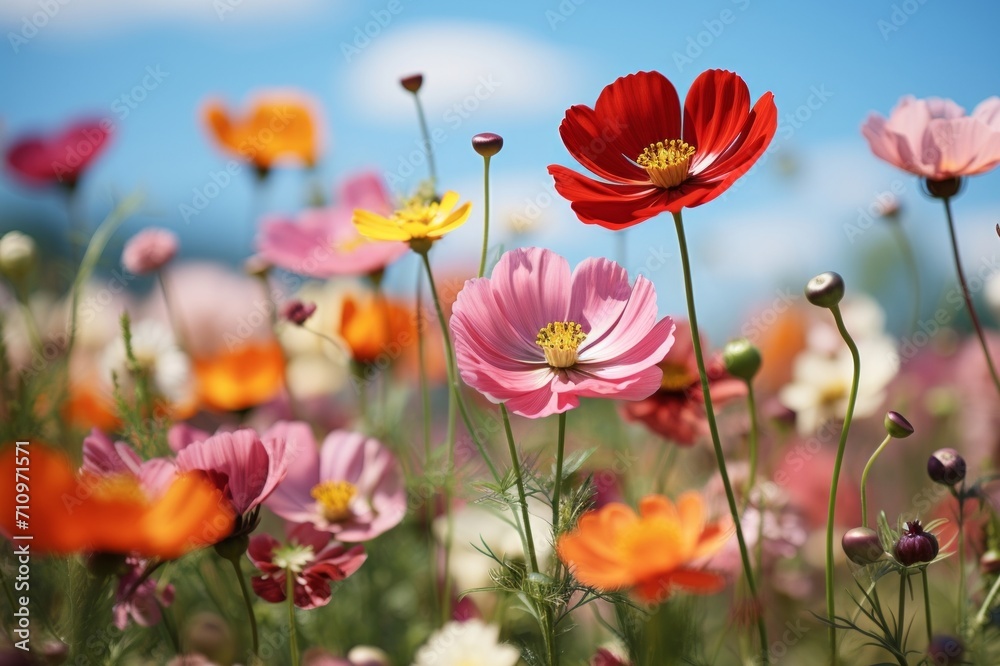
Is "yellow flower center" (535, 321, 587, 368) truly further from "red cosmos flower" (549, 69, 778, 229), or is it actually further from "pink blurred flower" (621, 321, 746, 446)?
"pink blurred flower" (621, 321, 746, 446)

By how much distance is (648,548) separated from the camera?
470mm

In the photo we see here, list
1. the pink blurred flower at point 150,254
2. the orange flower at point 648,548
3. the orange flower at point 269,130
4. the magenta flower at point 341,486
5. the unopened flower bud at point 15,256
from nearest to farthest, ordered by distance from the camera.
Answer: the orange flower at point 648,548
the magenta flower at point 341,486
the unopened flower bud at point 15,256
the pink blurred flower at point 150,254
the orange flower at point 269,130

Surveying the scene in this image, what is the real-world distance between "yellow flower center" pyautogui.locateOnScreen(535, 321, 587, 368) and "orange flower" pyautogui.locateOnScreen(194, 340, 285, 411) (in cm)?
44

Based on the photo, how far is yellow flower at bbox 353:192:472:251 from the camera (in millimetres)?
630

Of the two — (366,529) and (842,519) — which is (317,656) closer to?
(366,529)

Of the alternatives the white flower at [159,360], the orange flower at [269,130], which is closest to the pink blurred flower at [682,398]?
A: the white flower at [159,360]

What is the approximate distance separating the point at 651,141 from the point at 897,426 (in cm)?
27

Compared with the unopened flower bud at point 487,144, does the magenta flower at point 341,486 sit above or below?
below

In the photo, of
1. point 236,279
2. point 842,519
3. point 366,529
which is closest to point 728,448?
point 842,519

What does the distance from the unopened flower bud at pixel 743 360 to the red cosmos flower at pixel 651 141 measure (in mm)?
135

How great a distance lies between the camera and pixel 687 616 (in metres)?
0.56

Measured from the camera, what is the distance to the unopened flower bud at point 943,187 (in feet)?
2.13

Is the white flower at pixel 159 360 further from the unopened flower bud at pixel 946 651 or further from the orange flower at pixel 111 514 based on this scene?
the unopened flower bud at pixel 946 651

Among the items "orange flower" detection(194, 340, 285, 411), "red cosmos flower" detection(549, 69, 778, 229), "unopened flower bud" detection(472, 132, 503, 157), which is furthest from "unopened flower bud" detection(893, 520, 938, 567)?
"orange flower" detection(194, 340, 285, 411)
